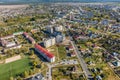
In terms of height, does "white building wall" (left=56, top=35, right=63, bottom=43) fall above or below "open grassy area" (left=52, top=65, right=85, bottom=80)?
above

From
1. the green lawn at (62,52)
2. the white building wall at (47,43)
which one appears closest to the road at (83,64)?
the green lawn at (62,52)

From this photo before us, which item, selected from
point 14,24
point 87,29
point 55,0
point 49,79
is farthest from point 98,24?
point 55,0

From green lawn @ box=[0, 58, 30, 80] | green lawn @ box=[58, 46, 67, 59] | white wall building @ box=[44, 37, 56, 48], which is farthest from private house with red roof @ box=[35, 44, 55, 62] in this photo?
green lawn @ box=[0, 58, 30, 80]

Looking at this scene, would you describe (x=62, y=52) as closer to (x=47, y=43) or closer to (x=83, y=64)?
(x=47, y=43)

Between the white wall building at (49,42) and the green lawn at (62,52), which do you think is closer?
the green lawn at (62,52)

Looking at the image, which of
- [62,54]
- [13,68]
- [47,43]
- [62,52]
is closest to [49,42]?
[47,43]

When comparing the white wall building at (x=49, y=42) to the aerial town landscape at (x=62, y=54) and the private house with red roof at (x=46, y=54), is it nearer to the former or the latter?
the aerial town landscape at (x=62, y=54)

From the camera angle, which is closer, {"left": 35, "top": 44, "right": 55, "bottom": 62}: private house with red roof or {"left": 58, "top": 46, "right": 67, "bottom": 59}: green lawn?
{"left": 35, "top": 44, "right": 55, "bottom": 62}: private house with red roof

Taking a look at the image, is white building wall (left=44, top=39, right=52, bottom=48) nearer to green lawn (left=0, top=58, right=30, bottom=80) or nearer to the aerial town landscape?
the aerial town landscape
